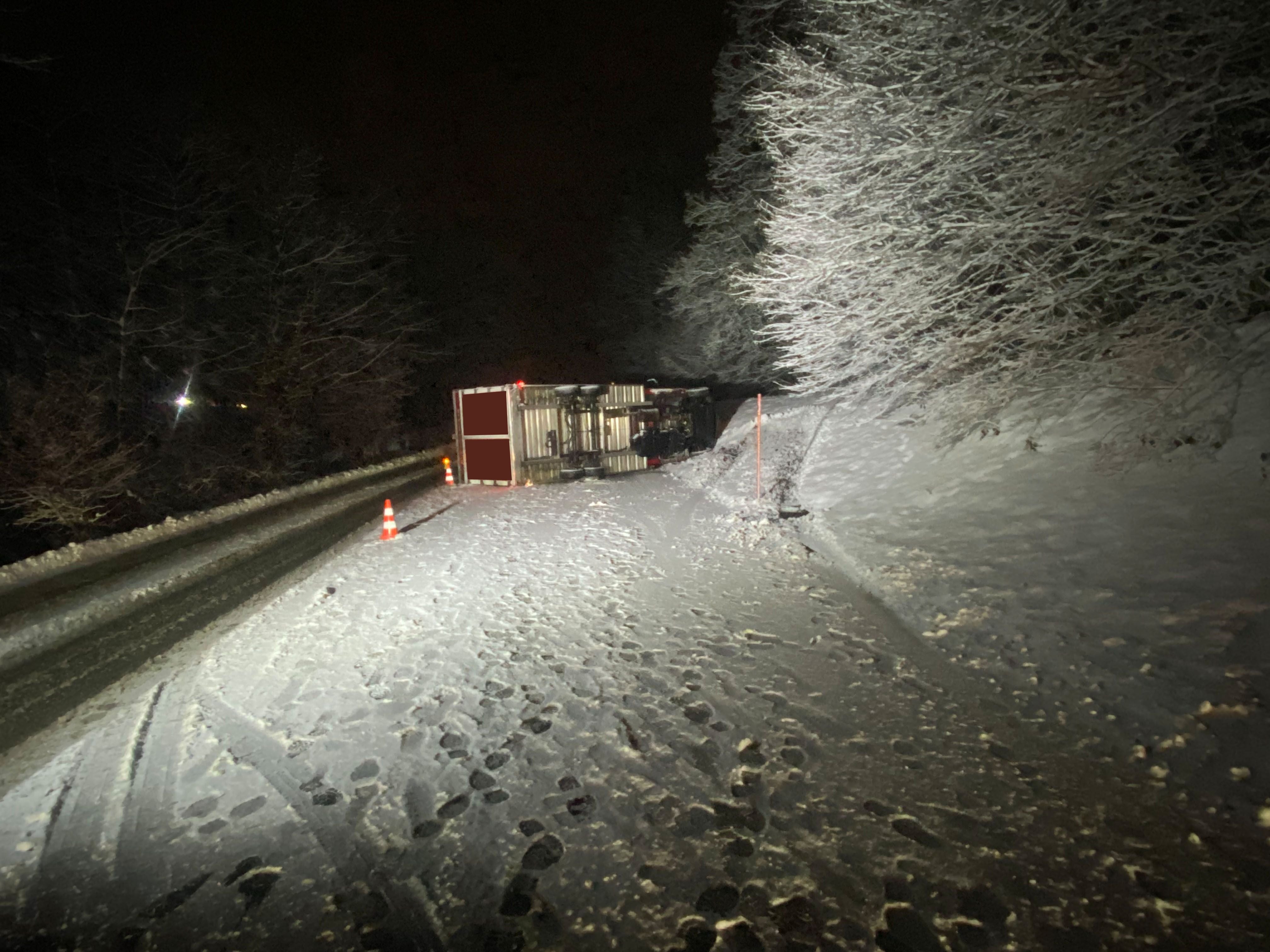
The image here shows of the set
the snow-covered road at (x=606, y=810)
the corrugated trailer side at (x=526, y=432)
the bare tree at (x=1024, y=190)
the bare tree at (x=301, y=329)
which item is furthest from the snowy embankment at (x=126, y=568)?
the bare tree at (x=1024, y=190)

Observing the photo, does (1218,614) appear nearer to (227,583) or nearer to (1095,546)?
(1095,546)

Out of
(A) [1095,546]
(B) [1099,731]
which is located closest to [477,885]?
(B) [1099,731]

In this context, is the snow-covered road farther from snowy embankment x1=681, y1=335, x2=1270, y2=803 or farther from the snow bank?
the snow bank

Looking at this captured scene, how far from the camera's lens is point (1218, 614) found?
166 inches

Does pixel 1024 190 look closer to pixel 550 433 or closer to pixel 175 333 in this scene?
pixel 550 433

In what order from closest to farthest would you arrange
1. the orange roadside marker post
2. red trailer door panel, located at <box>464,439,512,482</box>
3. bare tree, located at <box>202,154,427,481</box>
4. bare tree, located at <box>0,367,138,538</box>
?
the orange roadside marker post → bare tree, located at <box>0,367,138,538</box> → red trailer door panel, located at <box>464,439,512,482</box> → bare tree, located at <box>202,154,427,481</box>

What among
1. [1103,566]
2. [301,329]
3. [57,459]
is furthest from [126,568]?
[301,329]

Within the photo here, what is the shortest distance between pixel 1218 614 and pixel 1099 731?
1.37 metres

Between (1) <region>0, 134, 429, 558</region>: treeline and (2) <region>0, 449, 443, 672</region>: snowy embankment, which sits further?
(1) <region>0, 134, 429, 558</region>: treeline

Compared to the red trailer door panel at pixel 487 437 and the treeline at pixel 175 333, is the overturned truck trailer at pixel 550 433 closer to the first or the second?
the red trailer door panel at pixel 487 437

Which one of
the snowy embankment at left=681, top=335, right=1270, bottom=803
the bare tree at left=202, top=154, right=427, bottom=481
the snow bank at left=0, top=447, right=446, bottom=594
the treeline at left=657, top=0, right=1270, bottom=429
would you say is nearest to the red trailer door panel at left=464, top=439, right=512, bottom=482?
the snow bank at left=0, top=447, right=446, bottom=594

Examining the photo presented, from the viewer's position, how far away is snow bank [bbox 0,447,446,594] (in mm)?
8578

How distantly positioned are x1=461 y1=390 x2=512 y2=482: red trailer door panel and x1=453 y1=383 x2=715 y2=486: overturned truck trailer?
2cm

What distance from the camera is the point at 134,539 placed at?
1072cm
